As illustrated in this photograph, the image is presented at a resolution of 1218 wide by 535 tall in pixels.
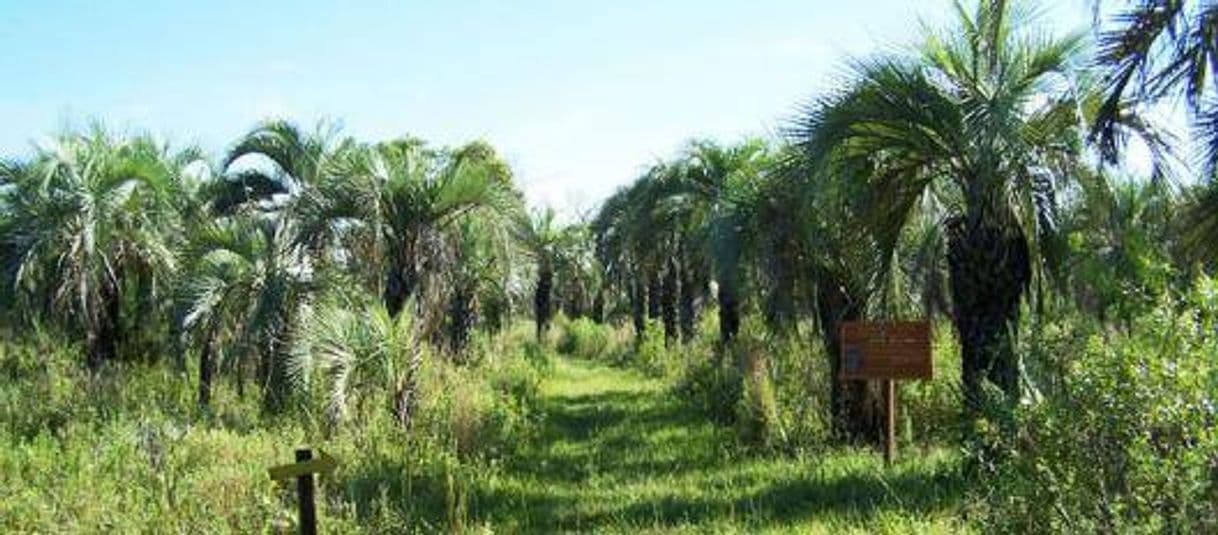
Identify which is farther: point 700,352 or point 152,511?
point 700,352

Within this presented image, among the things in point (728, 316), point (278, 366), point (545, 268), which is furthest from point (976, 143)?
point (545, 268)

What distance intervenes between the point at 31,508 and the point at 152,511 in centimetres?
89

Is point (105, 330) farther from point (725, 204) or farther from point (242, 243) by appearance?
point (725, 204)

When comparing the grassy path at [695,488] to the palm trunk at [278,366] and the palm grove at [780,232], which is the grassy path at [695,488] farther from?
the palm trunk at [278,366]

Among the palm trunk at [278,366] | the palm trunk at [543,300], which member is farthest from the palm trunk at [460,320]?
the palm trunk at [543,300]

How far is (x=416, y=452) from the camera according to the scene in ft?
34.9

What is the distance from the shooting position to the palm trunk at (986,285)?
10.2 meters

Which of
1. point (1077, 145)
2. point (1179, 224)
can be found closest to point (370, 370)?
point (1077, 145)

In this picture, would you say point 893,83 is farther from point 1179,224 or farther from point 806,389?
point 806,389

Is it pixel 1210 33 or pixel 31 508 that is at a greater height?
pixel 1210 33

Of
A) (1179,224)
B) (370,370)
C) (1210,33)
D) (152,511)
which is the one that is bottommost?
(152,511)

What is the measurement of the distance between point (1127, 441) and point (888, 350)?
17.3ft

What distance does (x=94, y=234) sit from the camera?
1502 cm

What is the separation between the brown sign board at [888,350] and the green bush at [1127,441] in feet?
13.9
